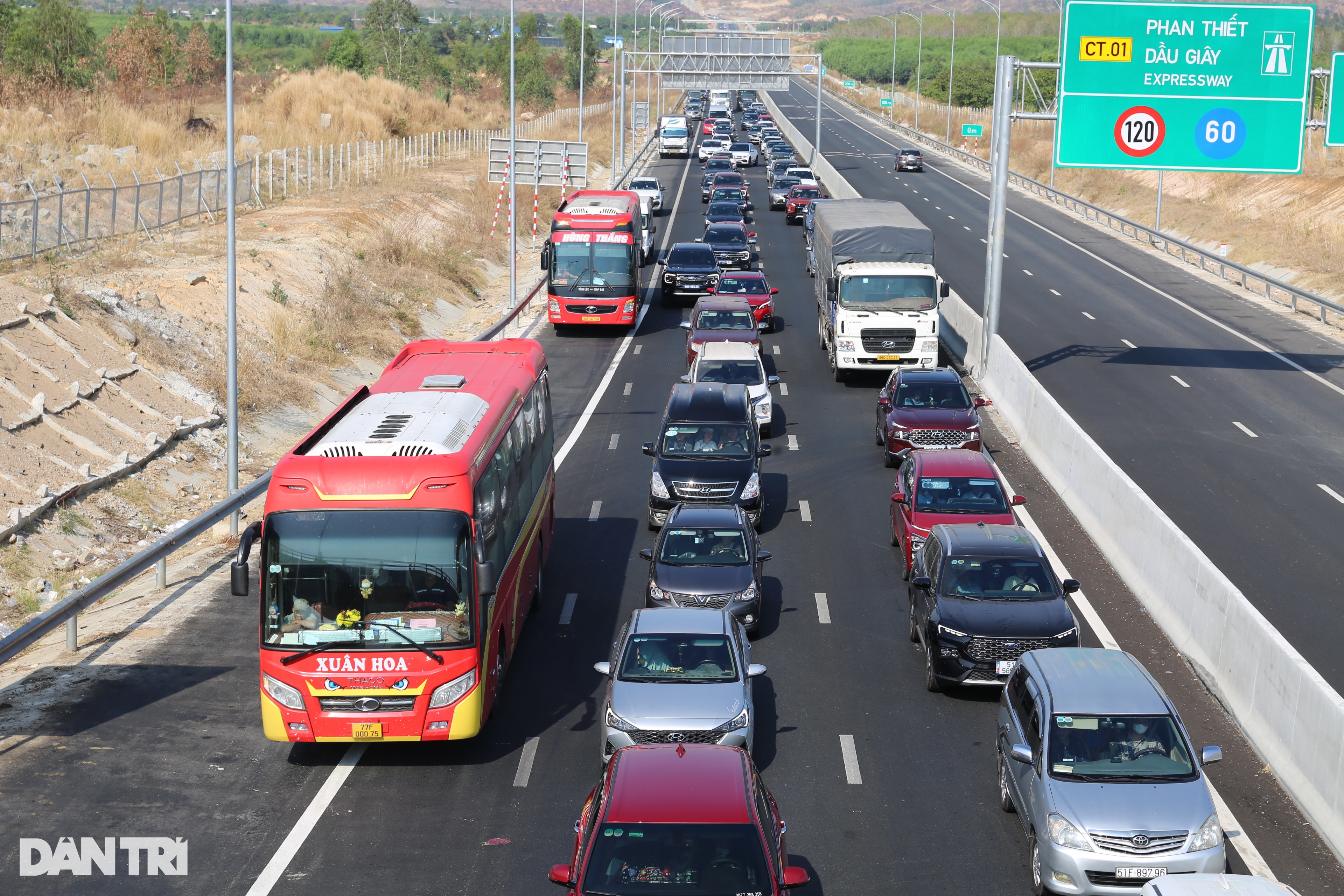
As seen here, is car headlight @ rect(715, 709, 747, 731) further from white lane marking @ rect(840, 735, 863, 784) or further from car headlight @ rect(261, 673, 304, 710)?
car headlight @ rect(261, 673, 304, 710)

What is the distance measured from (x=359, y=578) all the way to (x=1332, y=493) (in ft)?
59.8

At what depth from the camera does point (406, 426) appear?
1419cm

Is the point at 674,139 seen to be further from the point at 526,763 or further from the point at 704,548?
the point at 526,763

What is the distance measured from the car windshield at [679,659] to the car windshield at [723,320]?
64.1 feet

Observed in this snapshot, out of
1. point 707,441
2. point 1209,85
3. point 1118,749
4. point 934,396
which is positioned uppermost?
point 1209,85

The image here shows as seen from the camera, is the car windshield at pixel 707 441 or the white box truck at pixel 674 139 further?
the white box truck at pixel 674 139

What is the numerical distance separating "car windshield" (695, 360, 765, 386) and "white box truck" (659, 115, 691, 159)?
69487mm

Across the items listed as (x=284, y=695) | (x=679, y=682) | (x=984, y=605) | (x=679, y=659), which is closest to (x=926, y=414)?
(x=984, y=605)

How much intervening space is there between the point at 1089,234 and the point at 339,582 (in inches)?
2158

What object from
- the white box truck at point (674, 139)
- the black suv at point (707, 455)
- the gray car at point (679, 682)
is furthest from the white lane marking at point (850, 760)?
the white box truck at point (674, 139)

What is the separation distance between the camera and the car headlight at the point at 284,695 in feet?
41.6

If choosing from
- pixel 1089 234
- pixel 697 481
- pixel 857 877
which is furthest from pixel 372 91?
pixel 857 877

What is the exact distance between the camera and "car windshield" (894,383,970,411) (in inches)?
1004
